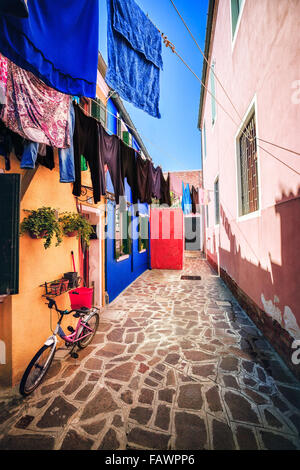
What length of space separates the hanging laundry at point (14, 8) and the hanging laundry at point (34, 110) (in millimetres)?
1044

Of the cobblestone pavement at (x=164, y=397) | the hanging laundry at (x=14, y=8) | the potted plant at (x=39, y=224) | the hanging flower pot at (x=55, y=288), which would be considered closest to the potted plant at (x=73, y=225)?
the potted plant at (x=39, y=224)

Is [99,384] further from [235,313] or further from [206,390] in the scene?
[235,313]

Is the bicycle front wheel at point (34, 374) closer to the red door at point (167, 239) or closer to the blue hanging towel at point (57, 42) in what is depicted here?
the blue hanging towel at point (57, 42)

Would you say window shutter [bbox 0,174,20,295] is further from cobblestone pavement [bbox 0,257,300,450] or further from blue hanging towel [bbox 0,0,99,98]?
cobblestone pavement [bbox 0,257,300,450]

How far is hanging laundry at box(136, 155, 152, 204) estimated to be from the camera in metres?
6.21

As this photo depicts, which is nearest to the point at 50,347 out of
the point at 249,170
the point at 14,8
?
the point at 14,8

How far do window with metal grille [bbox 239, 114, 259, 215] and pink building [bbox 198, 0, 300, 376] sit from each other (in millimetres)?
25

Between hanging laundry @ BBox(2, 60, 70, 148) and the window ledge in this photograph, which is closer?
hanging laundry @ BBox(2, 60, 70, 148)

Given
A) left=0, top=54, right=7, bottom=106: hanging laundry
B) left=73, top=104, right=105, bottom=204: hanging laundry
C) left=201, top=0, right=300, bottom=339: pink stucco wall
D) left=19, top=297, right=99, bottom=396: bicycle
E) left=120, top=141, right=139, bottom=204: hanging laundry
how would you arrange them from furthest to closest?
1. left=120, top=141, right=139, bottom=204: hanging laundry
2. left=73, top=104, right=105, bottom=204: hanging laundry
3. left=201, top=0, right=300, bottom=339: pink stucco wall
4. left=19, top=297, right=99, bottom=396: bicycle
5. left=0, top=54, right=7, bottom=106: hanging laundry

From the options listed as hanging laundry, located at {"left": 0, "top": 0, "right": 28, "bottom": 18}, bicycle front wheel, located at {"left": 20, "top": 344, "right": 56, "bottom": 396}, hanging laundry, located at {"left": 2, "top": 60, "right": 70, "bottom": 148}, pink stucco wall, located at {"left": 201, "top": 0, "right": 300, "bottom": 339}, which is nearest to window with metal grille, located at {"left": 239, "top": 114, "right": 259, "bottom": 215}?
pink stucco wall, located at {"left": 201, "top": 0, "right": 300, "bottom": 339}

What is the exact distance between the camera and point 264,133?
3760 millimetres

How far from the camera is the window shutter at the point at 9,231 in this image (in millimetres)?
2551

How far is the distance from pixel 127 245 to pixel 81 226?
4.89 m
